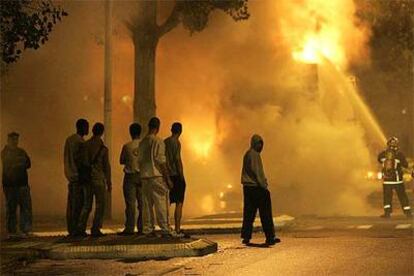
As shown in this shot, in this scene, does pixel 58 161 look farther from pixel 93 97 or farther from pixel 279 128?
pixel 279 128

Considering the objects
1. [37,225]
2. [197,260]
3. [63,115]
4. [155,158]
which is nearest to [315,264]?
[197,260]

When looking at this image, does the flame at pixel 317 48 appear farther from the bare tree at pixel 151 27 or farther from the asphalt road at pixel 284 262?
the asphalt road at pixel 284 262

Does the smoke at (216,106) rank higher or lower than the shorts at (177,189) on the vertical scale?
higher

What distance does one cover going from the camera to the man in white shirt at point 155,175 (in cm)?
1090

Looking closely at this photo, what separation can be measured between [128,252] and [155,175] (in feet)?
3.92

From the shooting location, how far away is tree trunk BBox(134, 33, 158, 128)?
17812 millimetres

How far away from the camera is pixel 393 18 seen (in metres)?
26.9

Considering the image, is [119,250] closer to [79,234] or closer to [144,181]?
[144,181]

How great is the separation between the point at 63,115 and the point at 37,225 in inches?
286

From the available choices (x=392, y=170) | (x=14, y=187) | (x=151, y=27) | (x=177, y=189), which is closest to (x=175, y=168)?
(x=177, y=189)

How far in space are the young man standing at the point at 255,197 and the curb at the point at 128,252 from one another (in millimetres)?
1380

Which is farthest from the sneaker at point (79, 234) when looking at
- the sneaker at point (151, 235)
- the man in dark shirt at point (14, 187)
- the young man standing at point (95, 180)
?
the man in dark shirt at point (14, 187)

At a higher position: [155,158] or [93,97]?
[93,97]

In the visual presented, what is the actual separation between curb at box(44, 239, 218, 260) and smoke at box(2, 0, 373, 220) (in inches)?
306
